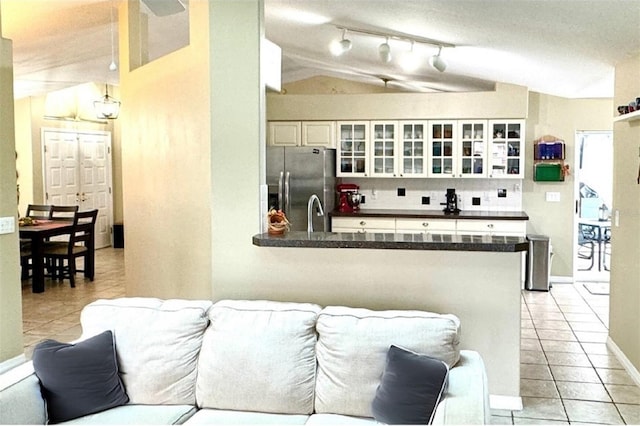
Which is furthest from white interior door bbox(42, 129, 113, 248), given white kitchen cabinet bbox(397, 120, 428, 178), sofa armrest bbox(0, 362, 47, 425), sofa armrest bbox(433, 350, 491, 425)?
sofa armrest bbox(433, 350, 491, 425)

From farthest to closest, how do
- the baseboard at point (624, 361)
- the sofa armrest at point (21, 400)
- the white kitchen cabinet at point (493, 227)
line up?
1. the white kitchen cabinet at point (493, 227)
2. the baseboard at point (624, 361)
3. the sofa armrest at point (21, 400)

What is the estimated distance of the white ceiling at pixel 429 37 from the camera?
3.71m

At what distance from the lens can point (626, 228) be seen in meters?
4.35

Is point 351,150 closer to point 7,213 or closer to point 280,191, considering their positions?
point 280,191

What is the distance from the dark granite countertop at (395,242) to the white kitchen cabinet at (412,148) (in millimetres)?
3696

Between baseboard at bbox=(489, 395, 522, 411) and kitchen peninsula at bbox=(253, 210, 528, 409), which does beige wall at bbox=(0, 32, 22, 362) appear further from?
baseboard at bbox=(489, 395, 522, 411)

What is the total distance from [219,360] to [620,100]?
370cm

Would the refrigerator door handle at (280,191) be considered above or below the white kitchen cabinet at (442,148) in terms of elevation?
below

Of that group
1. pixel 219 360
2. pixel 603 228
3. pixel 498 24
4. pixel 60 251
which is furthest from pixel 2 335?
pixel 603 228

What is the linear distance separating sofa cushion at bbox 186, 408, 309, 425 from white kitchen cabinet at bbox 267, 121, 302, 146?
514 cm

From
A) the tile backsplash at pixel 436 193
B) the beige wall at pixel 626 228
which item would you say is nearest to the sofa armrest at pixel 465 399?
the beige wall at pixel 626 228

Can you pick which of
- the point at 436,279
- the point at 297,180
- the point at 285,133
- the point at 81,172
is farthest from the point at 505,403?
the point at 81,172

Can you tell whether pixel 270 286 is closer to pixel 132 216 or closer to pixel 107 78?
pixel 132 216

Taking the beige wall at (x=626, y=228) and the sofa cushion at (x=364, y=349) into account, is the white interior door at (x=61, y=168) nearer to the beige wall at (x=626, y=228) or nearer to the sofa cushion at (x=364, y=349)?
the sofa cushion at (x=364, y=349)
